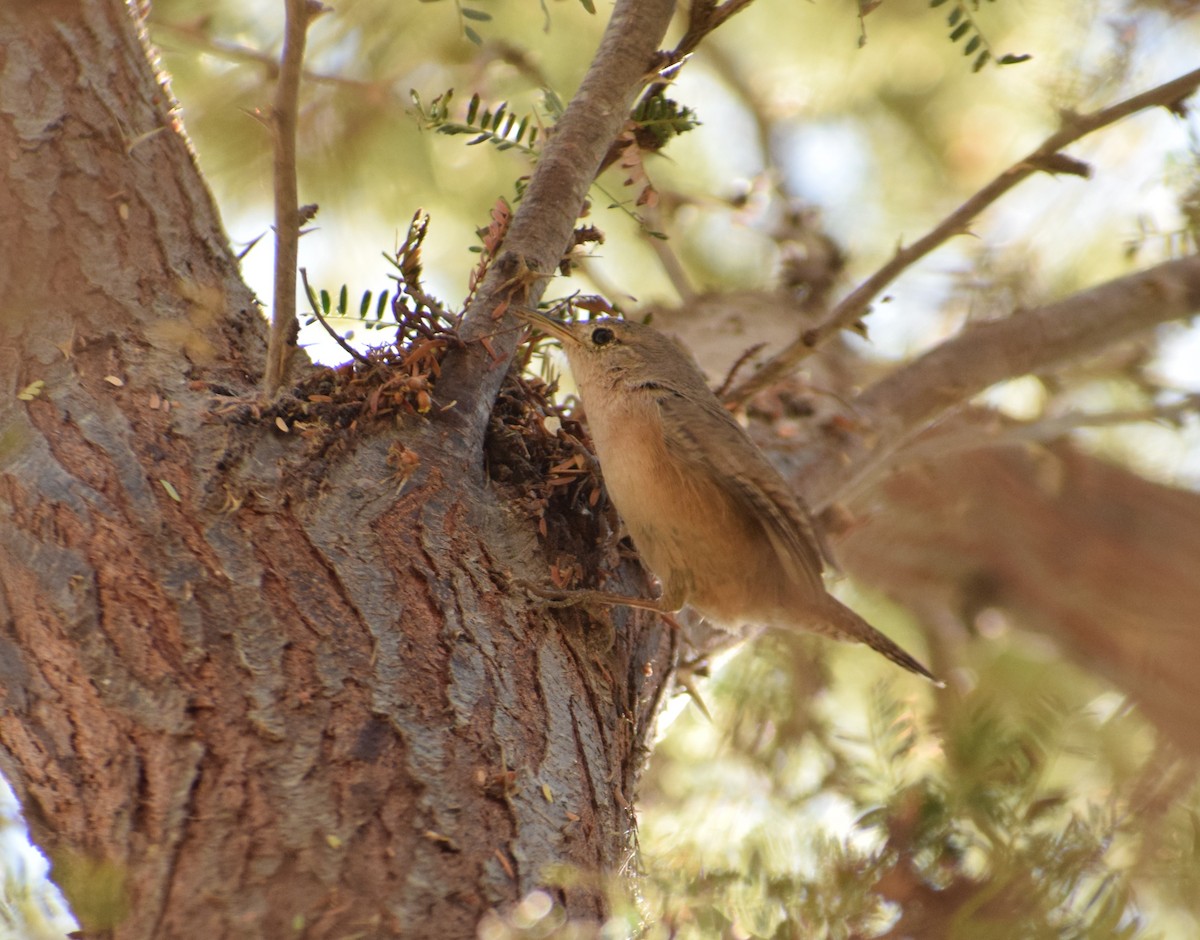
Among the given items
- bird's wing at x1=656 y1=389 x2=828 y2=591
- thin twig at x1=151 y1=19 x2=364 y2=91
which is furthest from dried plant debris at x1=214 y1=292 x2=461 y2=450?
thin twig at x1=151 y1=19 x2=364 y2=91

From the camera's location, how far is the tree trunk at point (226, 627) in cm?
205

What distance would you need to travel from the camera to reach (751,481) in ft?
11.1

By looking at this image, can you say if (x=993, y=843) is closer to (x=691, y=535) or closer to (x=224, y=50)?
(x=691, y=535)

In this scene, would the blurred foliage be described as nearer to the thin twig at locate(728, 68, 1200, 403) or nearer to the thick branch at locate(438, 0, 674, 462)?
the thick branch at locate(438, 0, 674, 462)

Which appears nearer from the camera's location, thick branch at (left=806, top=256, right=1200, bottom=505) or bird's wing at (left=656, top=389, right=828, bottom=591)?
bird's wing at (left=656, top=389, right=828, bottom=591)

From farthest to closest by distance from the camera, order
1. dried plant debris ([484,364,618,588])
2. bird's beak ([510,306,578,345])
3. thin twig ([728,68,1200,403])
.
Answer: thin twig ([728,68,1200,403]) < bird's beak ([510,306,578,345]) < dried plant debris ([484,364,618,588])

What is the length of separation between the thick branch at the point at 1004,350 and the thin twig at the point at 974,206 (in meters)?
0.57

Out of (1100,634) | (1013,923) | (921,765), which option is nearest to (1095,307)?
(1100,634)

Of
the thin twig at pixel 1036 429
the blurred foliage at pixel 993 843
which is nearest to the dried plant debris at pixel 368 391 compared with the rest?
the blurred foliage at pixel 993 843

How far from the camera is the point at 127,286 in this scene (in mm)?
2719

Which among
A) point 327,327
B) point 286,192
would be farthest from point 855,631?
point 286,192

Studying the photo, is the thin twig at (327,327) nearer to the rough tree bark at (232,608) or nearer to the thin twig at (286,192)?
the thin twig at (286,192)

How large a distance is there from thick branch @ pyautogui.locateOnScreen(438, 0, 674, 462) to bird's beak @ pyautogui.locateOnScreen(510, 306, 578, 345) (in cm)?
3

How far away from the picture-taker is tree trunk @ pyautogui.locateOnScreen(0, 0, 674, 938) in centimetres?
205
